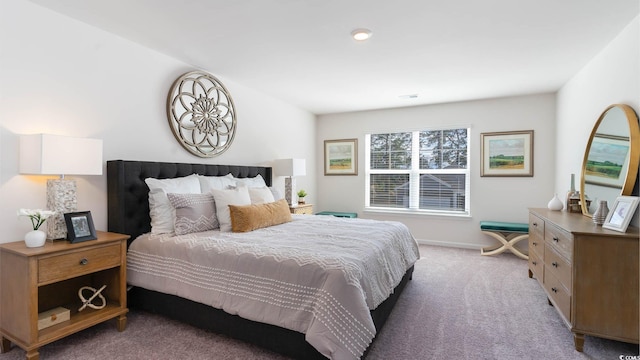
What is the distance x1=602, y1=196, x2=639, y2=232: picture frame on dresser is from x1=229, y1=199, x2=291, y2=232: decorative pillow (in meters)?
2.66

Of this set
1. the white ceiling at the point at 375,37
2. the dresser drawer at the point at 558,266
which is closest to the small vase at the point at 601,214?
the dresser drawer at the point at 558,266

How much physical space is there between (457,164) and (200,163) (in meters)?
3.96

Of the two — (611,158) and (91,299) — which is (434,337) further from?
(91,299)

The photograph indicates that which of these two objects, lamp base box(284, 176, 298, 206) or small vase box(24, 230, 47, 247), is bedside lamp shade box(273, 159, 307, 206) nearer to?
lamp base box(284, 176, 298, 206)

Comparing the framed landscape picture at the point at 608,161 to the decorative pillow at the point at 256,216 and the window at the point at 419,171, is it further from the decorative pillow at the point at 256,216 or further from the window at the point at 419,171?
the decorative pillow at the point at 256,216

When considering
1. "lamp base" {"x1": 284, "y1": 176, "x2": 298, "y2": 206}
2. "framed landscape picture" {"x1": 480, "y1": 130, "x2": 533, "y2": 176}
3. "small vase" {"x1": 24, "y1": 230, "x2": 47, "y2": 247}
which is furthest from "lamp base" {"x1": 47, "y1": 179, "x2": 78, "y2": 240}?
"framed landscape picture" {"x1": 480, "y1": 130, "x2": 533, "y2": 176}

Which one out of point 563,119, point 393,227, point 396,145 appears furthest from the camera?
point 396,145

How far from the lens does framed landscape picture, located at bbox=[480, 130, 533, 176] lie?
4.64 m

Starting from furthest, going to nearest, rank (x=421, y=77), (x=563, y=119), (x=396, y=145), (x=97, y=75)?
(x=396, y=145)
(x=563, y=119)
(x=421, y=77)
(x=97, y=75)

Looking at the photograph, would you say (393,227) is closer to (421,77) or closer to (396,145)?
(421,77)

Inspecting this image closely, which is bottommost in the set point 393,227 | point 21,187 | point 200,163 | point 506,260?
point 506,260

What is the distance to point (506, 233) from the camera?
453cm

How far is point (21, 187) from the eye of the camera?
2.22 metres

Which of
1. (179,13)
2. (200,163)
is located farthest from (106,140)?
(179,13)
